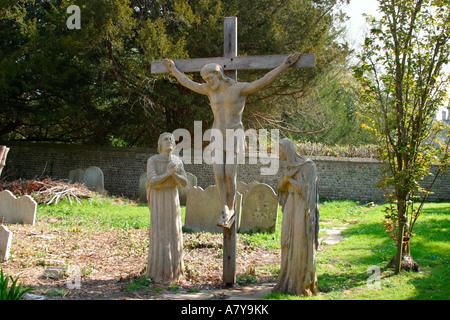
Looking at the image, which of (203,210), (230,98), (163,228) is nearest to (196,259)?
(163,228)

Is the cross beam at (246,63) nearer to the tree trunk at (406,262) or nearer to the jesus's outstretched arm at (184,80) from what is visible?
the jesus's outstretched arm at (184,80)

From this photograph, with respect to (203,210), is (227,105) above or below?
above

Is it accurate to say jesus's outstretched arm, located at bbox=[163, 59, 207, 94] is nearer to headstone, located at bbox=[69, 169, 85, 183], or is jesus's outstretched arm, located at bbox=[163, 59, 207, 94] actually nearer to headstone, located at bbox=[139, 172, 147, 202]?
headstone, located at bbox=[139, 172, 147, 202]

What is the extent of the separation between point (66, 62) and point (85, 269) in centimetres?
1255

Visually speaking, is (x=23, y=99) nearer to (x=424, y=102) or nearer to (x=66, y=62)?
(x=66, y=62)

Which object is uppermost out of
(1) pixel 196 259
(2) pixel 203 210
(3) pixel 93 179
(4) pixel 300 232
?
(3) pixel 93 179

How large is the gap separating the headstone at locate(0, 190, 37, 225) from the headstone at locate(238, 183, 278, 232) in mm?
5146

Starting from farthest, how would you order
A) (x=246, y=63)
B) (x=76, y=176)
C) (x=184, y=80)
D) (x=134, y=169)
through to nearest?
(x=134, y=169), (x=76, y=176), (x=184, y=80), (x=246, y=63)

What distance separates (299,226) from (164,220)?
84.0 inches

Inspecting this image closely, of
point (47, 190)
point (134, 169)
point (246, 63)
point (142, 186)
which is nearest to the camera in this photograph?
point (246, 63)

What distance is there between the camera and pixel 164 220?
6676mm

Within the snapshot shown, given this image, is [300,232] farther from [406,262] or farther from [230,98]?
[406,262]

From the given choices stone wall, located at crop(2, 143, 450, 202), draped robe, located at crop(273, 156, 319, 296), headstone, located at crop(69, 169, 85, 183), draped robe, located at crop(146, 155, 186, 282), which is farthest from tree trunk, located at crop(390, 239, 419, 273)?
headstone, located at crop(69, 169, 85, 183)

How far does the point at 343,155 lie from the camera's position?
1883 centimetres
